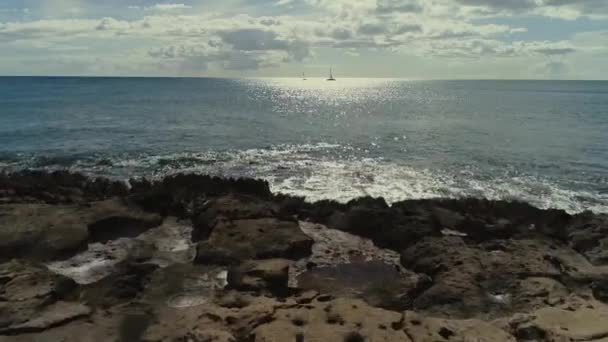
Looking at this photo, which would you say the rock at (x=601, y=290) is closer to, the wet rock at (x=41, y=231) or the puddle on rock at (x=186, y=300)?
the puddle on rock at (x=186, y=300)

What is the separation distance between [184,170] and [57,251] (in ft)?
58.2

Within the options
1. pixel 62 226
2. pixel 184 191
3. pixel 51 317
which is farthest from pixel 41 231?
pixel 184 191

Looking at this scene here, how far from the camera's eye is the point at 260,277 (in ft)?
49.4

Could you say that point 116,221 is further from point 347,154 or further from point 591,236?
point 347,154

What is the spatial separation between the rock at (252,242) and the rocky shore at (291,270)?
0.20ft

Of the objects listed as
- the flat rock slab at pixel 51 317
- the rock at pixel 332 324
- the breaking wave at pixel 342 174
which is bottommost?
the breaking wave at pixel 342 174

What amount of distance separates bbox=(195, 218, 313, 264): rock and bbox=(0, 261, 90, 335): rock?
443cm

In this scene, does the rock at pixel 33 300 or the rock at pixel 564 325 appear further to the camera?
the rock at pixel 33 300

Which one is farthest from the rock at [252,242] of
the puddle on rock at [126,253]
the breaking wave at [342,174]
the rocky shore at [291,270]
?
the breaking wave at [342,174]

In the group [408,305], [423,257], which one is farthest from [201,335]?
[423,257]

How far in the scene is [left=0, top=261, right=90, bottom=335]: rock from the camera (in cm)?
1216

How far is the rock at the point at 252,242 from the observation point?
55.8ft

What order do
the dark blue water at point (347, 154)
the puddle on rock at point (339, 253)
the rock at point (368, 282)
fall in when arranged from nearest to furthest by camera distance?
the rock at point (368, 282) → the puddle on rock at point (339, 253) → the dark blue water at point (347, 154)

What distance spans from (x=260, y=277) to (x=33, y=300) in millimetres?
6180
